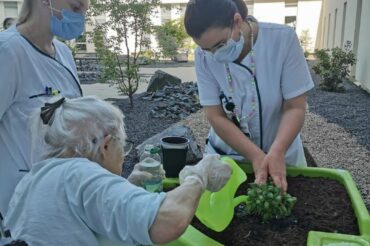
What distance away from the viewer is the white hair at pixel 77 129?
3.75 ft

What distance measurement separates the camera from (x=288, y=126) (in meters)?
1.76

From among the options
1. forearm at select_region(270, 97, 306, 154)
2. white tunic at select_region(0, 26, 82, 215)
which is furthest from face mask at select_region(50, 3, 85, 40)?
forearm at select_region(270, 97, 306, 154)

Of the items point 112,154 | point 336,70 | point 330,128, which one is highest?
point 112,154

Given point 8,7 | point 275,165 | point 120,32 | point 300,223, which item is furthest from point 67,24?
point 8,7

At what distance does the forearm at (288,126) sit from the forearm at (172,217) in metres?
0.77

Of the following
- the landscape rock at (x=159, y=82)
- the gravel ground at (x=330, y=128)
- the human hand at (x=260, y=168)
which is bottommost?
the gravel ground at (x=330, y=128)

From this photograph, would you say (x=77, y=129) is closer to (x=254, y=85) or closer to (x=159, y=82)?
(x=254, y=85)

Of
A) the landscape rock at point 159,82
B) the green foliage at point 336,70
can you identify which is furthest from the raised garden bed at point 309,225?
the landscape rock at point 159,82

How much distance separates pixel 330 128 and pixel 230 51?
4.84 meters

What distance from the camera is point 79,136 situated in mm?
1143

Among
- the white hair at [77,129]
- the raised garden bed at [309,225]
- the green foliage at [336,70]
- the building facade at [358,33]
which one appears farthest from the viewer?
the green foliage at [336,70]

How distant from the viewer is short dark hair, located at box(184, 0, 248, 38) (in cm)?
158

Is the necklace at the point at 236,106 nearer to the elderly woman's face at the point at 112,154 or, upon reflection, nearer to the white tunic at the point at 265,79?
the white tunic at the point at 265,79

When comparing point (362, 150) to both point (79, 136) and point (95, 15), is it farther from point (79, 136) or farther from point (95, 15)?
point (95, 15)
